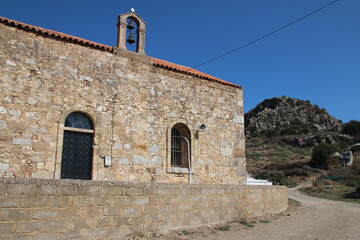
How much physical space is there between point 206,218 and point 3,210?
4.66 meters

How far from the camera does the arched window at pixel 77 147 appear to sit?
9.10 m

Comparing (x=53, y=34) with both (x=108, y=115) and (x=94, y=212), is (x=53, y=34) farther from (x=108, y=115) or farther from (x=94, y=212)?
(x=94, y=212)

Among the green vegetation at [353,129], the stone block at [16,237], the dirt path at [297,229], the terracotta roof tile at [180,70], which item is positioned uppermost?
the green vegetation at [353,129]

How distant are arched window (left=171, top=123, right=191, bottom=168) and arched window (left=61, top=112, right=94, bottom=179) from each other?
10.9 feet

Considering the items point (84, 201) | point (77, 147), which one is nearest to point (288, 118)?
point (77, 147)

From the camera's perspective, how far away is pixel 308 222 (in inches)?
392

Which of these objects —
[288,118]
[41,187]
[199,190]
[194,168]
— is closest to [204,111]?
[194,168]

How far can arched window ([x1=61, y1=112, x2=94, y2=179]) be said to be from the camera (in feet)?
29.9

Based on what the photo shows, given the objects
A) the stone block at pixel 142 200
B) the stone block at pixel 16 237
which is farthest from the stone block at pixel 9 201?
the stone block at pixel 142 200

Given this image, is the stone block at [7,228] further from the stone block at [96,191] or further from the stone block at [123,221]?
the stone block at [123,221]

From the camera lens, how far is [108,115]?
9883 mm

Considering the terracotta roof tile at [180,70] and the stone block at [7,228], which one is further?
the terracotta roof tile at [180,70]

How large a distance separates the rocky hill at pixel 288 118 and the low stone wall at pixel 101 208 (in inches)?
1904

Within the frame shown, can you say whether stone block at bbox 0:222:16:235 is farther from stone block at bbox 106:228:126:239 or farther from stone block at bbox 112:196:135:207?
stone block at bbox 112:196:135:207
